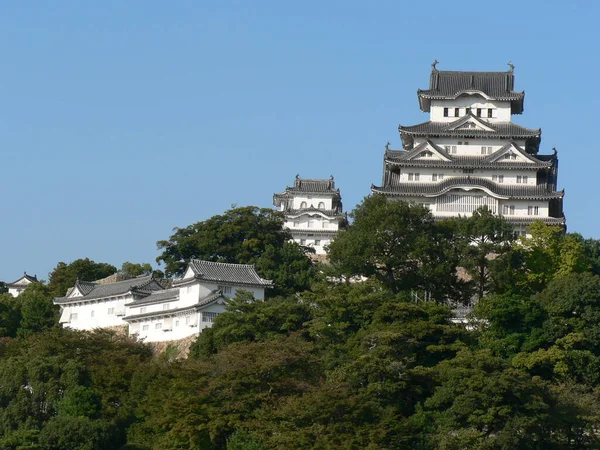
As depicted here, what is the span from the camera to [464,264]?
5194 centimetres

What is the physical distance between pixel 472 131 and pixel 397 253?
1824cm

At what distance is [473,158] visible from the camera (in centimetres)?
6844

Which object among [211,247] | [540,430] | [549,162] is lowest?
[540,430]

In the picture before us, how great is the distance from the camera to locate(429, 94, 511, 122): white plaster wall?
7056 centimetres

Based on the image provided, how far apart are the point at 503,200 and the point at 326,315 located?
20425mm

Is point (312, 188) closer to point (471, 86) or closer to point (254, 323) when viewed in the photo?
point (471, 86)

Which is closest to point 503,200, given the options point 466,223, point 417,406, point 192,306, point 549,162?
point 549,162

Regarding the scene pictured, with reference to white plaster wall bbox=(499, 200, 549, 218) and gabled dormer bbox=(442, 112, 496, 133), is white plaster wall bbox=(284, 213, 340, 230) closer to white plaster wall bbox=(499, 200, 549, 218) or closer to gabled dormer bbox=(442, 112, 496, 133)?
gabled dormer bbox=(442, 112, 496, 133)

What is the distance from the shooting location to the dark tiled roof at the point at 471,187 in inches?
2603

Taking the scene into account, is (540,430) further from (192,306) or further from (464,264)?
(192,306)

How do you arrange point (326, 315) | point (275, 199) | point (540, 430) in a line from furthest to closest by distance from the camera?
point (275, 199), point (326, 315), point (540, 430)

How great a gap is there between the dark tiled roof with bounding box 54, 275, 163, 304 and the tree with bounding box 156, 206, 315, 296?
304 cm

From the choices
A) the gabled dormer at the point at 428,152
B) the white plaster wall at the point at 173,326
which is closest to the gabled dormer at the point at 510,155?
the gabled dormer at the point at 428,152

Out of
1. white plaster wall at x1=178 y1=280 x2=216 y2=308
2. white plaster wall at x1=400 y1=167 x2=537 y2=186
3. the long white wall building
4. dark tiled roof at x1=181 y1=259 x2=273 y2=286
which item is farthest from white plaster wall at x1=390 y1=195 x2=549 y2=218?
white plaster wall at x1=178 y1=280 x2=216 y2=308
